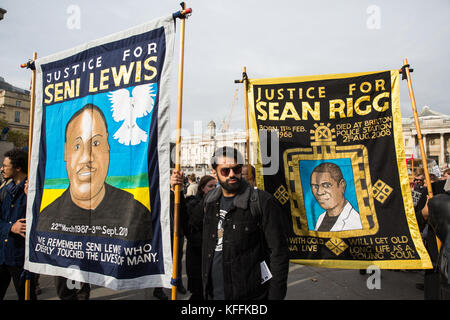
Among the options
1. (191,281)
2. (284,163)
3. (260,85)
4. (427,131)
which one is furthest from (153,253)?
(427,131)

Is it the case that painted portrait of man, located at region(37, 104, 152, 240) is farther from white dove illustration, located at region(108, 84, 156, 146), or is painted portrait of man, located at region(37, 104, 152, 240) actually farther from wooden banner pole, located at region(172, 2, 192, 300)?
wooden banner pole, located at region(172, 2, 192, 300)

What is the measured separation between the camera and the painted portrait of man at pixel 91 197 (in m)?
2.52

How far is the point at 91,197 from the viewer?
9.05 ft

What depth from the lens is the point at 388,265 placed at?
325 centimetres

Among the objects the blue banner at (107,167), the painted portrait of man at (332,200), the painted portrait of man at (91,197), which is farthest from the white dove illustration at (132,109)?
the painted portrait of man at (332,200)

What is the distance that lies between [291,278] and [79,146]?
4.25 metres

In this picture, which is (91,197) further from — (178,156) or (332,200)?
(332,200)

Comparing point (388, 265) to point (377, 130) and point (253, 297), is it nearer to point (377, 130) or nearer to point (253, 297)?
point (377, 130)

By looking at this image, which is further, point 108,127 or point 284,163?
point 284,163

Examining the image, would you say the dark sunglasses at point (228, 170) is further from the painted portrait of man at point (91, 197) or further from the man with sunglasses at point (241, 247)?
the painted portrait of man at point (91, 197)

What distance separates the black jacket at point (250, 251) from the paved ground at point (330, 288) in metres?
2.19

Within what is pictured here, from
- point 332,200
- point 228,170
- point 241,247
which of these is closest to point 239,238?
point 241,247

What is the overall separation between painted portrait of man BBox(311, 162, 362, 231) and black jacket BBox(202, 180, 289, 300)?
1621 millimetres

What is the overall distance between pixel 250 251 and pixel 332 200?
1872mm
